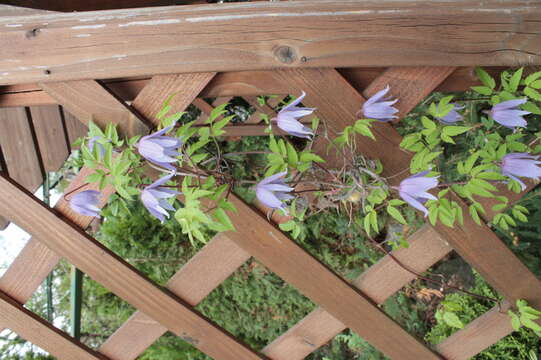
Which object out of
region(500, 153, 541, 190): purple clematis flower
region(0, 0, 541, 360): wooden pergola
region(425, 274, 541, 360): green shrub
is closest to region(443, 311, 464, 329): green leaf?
region(0, 0, 541, 360): wooden pergola

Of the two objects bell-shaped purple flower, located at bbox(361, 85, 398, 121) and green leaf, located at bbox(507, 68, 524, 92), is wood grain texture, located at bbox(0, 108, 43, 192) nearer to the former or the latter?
bell-shaped purple flower, located at bbox(361, 85, 398, 121)

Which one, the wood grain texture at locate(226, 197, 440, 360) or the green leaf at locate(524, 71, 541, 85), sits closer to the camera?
the green leaf at locate(524, 71, 541, 85)

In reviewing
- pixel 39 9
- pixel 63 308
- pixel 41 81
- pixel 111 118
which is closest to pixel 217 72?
pixel 111 118

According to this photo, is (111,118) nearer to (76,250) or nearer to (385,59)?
(76,250)

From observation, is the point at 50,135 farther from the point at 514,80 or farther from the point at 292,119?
the point at 514,80

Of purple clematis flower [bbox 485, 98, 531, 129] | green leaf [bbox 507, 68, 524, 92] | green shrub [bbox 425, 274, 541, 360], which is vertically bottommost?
green shrub [bbox 425, 274, 541, 360]

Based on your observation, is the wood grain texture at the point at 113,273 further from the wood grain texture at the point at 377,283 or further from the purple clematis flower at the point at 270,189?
the purple clematis flower at the point at 270,189
